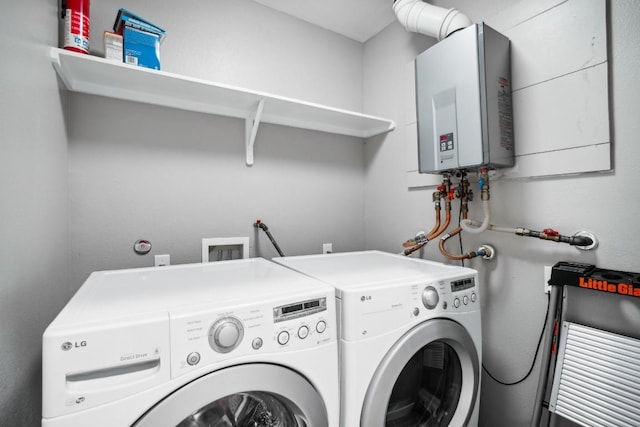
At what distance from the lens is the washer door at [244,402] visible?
67cm

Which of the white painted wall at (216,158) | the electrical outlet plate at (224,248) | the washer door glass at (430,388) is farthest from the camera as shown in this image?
the electrical outlet plate at (224,248)

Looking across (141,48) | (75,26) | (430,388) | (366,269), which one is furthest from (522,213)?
(75,26)

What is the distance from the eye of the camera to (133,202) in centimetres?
144

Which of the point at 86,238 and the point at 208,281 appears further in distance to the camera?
the point at 86,238

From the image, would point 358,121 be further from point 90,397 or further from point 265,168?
point 90,397

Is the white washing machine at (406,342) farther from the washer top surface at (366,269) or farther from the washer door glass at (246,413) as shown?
the washer door glass at (246,413)

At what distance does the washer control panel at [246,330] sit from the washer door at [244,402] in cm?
5

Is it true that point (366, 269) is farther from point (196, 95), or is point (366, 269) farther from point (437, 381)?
point (196, 95)

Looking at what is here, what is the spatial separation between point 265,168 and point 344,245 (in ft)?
2.58

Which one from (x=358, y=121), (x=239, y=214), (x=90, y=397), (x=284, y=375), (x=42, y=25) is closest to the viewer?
(x=90, y=397)

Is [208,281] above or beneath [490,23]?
beneath

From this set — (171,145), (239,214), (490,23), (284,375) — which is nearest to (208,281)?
(284,375)

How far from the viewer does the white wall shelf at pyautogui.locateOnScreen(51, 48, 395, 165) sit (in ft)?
3.92

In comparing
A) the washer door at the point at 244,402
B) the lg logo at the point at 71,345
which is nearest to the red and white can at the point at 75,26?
the lg logo at the point at 71,345
